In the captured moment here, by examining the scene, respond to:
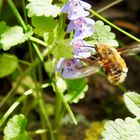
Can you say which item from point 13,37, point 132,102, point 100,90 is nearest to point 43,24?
point 13,37

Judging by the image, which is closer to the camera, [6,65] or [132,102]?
[132,102]

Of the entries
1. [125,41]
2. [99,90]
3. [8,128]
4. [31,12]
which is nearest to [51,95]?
[99,90]

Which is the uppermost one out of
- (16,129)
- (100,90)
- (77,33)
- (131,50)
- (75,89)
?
(77,33)

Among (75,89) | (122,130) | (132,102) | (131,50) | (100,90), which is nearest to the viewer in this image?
(122,130)

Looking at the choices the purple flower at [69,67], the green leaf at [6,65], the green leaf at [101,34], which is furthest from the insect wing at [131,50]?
the green leaf at [6,65]

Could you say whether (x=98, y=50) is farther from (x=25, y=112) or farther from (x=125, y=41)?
(x=125, y=41)

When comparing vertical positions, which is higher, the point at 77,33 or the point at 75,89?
the point at 77,33

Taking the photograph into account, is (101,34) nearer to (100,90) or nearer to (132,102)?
(132,102)
